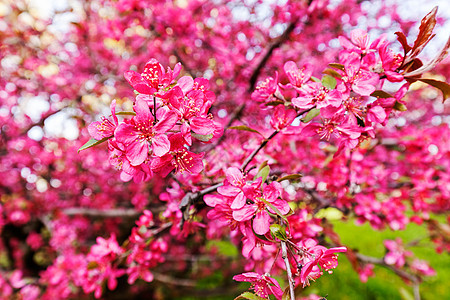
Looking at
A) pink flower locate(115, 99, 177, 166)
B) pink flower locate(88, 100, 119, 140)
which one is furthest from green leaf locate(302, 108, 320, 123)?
pink flower locate(88, 100, 119, 140)

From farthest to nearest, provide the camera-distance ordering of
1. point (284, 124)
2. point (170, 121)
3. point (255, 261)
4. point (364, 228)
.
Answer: point (364, 228), point (255, 261), point (284, 124), point (170, 121)

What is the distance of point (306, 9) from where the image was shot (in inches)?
99.1

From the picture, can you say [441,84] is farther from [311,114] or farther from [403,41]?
[311,114]

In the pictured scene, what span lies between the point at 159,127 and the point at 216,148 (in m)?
0.88

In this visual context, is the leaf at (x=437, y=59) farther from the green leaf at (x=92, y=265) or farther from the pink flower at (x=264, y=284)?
the green leaf at (x=92, y=265)

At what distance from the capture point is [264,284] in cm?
88

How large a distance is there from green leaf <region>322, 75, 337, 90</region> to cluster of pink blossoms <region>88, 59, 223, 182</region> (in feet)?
1.32

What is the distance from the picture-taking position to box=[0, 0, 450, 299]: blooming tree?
922mm

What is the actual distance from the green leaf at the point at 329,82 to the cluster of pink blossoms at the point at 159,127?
1.32ft

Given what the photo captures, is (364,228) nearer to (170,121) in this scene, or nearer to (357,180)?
(357,180)

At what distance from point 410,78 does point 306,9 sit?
1866 mm

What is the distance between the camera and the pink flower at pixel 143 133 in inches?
33.0

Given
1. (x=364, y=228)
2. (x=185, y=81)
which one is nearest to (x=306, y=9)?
(x=185, y=81)

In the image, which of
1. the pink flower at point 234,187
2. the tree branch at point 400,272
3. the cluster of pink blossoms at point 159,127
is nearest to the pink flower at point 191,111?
the cluster of pink blossoms at point 159,127
